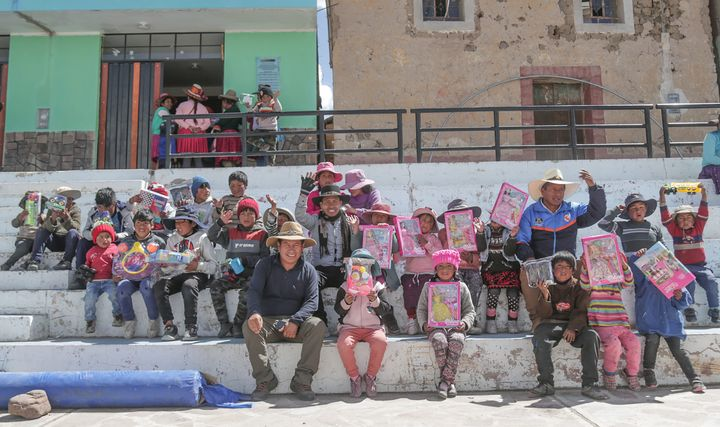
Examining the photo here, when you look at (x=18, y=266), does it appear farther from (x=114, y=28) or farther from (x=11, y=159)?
(x=114, y=28)

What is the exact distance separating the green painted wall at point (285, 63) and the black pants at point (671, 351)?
8164mm

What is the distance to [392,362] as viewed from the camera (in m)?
5.38

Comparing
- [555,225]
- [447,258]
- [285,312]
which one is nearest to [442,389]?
[447,258]

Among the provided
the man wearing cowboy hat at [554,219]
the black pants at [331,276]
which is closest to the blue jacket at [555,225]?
the man wearing cowboy hat at [554,219]

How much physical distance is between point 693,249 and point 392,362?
371 cm

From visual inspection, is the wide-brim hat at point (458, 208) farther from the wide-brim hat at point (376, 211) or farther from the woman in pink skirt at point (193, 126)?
the woman in pink skirt at point (193, 126)

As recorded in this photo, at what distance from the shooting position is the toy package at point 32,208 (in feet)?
24.2

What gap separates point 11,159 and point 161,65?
140 inches

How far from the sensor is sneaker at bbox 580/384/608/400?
16.2 feet

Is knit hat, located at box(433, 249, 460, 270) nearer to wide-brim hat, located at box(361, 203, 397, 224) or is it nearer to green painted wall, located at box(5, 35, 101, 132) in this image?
wide-brim hat, located at box(361, 203, 397, 224)

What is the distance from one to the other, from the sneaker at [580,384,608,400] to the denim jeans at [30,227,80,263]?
231 inches

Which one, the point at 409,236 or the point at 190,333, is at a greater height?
the point at 409,236

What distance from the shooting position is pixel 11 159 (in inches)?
473

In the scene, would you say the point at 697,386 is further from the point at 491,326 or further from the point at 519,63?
the point at 519,63
